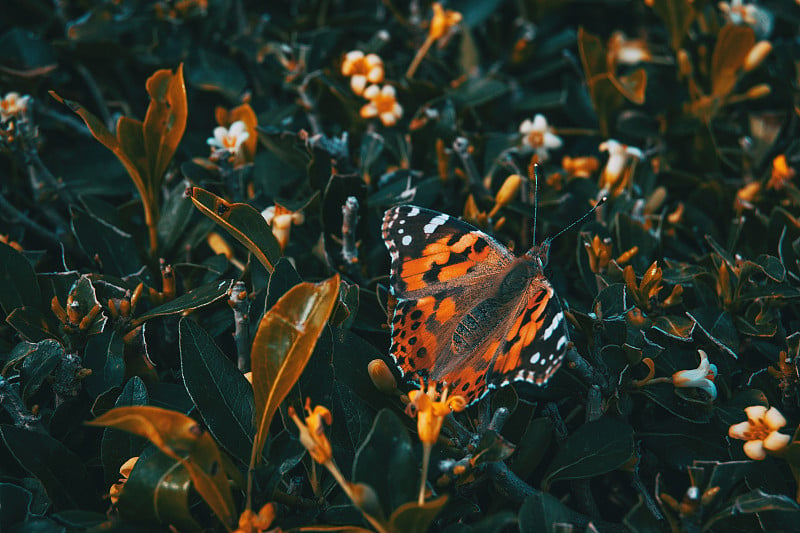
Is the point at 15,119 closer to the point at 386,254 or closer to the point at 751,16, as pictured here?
the point at 386,254

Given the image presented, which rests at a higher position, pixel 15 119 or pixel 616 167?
pixel 15 119

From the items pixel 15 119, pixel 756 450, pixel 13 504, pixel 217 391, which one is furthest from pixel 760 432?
pixel 15 119

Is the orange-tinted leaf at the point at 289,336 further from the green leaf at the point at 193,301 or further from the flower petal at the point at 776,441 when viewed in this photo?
the flower petal at the point at 776,441

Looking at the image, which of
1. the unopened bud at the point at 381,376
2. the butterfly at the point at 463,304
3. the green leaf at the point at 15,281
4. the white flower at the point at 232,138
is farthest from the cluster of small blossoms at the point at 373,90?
the green leaf at the point at 15,281

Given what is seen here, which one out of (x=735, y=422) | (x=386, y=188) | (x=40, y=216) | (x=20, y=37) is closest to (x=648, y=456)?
(x=735, y=422)

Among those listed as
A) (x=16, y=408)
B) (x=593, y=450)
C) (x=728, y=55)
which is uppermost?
(x=728, y=55)

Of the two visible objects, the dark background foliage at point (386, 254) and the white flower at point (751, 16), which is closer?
the dark background foliage at point (386, 254)

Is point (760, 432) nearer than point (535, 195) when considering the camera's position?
Yes
